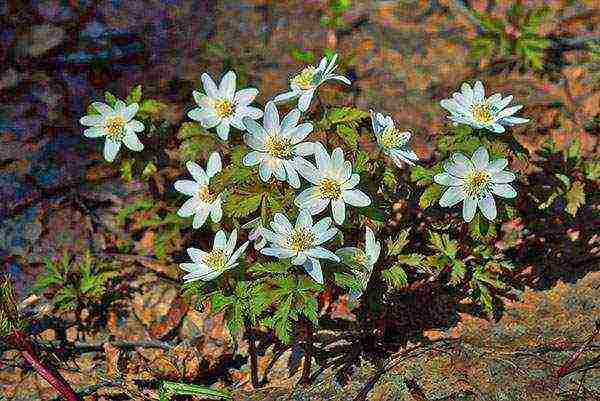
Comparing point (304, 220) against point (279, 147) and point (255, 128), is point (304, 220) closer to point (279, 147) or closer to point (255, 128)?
point (279, 147)

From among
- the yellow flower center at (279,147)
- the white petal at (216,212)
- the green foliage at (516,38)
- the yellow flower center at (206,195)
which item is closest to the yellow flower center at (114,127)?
the yellow flower center at (206,195)

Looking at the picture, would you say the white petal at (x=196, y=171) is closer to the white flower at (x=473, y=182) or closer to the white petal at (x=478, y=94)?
the white flower at (x=473, y=182)

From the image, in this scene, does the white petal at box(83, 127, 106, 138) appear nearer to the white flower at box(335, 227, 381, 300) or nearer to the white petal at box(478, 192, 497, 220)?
the white flower at box(335, 227, 381, 300)

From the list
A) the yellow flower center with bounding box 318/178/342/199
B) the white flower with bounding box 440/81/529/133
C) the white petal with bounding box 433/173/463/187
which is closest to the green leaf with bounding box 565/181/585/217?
the white flower with bounding box 440/81/529/133

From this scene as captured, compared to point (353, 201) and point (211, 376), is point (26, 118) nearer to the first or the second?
point (211, 376)

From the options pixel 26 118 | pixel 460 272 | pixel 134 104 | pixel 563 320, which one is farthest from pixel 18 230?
pixel 563 320

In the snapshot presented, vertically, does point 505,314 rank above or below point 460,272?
below

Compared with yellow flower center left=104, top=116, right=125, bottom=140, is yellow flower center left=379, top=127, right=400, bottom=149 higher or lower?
higher
